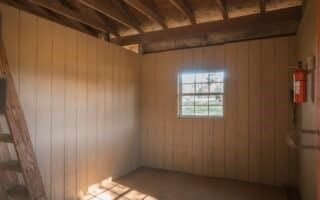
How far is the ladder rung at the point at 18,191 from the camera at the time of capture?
2.07 m

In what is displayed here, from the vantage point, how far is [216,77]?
4.48 metres

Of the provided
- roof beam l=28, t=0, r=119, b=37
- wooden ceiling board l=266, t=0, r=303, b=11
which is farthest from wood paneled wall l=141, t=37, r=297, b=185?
roof beam l=28, t=0, r=119, b=37

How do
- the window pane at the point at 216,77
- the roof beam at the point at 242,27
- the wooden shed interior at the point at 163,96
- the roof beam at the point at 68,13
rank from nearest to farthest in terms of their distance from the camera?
the wooden shed interior at the point at 163,96
the roof beam at the point at 68,13
the roof beam at the point at 242,27
the window pane at the point at 216,77

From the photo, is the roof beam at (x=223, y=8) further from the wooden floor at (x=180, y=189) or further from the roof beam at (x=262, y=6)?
the wooden floor at (x=180, y=189)

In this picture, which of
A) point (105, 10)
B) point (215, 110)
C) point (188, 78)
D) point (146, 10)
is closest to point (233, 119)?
point (215, 110)

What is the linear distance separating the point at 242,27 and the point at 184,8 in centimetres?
110

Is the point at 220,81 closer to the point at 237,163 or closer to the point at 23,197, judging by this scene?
the point at 237,163

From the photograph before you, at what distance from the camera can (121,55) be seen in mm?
4492

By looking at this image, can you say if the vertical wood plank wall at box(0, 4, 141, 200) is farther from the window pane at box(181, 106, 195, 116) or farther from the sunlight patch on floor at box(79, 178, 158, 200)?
the window pane at box(181, 106, 195, 116)

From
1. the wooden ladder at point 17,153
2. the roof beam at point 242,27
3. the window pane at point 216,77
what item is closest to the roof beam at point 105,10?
the roof beam at point 242,27

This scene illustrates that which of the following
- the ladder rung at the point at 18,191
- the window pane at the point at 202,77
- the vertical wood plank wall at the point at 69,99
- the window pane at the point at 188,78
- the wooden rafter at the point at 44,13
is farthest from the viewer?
the window pane at the point at 188,78

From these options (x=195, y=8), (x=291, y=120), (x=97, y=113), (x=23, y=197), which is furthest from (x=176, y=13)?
(x=23, y=197)

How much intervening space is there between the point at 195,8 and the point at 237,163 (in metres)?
2.98

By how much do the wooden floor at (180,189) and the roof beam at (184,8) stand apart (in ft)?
9.69
